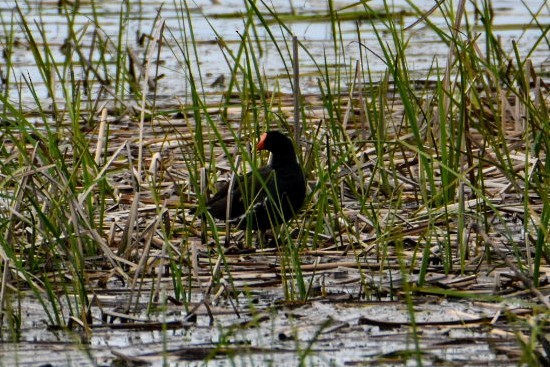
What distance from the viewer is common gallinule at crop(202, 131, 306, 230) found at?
5598 millimetres

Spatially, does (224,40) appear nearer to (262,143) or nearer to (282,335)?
(262,143)

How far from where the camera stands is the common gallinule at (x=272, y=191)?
5.60 metres

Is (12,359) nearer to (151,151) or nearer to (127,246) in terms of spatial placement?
(127,246)

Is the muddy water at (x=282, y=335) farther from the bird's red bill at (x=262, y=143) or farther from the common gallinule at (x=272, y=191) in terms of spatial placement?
the bird's red bill at (x=262, y=143)

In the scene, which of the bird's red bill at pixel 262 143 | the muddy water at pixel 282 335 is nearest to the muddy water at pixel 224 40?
the bird's red bill at pixel 262 143

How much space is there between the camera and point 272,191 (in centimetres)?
597

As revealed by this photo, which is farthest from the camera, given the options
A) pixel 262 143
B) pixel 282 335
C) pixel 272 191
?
pixel 262 143

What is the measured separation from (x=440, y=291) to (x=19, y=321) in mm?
1303

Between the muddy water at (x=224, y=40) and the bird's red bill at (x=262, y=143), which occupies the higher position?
the bird's red bill at (x=262, y=143)

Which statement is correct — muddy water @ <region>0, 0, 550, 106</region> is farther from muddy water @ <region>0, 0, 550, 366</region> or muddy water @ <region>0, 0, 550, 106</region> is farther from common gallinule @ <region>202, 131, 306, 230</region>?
muddy water @ <region>0, 0, 550, 366</region>

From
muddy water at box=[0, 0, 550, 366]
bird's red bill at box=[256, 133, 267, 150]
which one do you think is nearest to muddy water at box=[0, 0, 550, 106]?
bird's red bill at box=[256, 133, 267, 150]

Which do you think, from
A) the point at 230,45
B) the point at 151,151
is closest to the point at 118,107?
the point at 151,151

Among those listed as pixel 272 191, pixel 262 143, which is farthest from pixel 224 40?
pixel 272 191

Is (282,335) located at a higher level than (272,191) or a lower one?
higher
